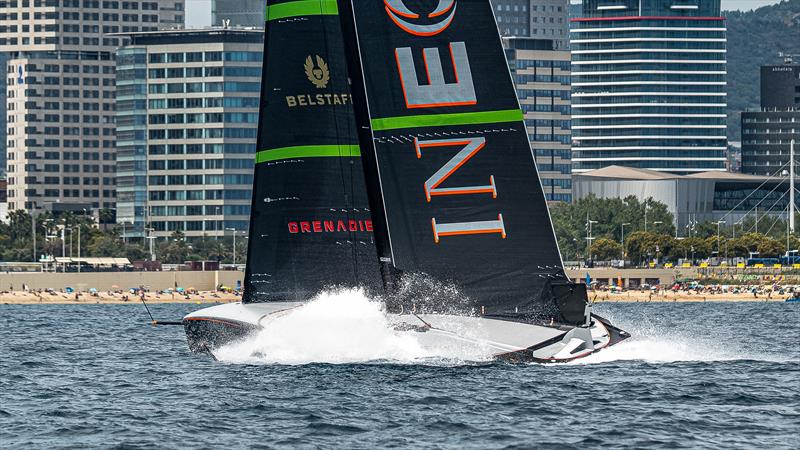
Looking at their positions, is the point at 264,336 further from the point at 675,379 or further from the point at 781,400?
the point at 781,400

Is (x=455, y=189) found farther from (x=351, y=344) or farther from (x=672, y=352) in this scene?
(x=672, y=352)

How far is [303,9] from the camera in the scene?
48.0m

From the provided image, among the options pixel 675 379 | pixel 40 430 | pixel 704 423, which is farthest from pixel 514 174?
pixel 40 430

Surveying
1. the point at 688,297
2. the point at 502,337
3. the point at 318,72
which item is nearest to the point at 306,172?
the point at 318,72

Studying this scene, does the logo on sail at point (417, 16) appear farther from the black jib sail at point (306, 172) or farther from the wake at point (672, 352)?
the wake at point (672, 352)

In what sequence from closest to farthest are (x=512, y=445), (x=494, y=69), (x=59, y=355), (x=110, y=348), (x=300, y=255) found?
(x=512, y=445)
(x=494, y=69)
(x=300, y=255)
(x=59, y=355)
(x=110, y=348)

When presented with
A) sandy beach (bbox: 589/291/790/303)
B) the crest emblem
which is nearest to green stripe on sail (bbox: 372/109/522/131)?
the crest emblem

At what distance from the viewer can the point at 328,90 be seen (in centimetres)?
4781

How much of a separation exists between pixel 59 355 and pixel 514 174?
23260 millimetres

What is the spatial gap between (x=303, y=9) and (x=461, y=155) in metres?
9.56

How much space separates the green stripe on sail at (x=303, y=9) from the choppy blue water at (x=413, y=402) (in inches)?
455

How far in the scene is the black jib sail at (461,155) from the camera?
4131 centimetres

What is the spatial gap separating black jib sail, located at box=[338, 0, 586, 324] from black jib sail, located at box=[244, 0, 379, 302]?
6.05 metres

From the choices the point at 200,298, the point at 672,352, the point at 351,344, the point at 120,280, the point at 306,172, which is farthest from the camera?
the point at 120,280
